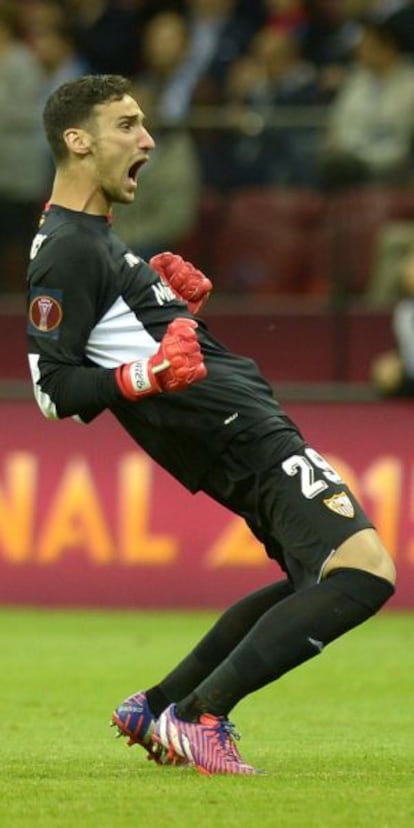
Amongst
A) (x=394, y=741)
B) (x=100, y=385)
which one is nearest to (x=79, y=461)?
(x=394, y=741)

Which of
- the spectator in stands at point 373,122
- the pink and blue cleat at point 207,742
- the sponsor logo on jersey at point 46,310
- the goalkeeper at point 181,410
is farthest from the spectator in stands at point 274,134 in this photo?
the pink and blue cleat at point 207,742

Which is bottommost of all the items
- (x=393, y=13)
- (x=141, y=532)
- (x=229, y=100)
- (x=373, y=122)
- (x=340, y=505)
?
(x=141, y=532)

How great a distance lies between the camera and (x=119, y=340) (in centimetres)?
631

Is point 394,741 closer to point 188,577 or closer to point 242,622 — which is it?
point 242,622

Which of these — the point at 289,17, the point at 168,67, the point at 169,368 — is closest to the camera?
the point at 169,368

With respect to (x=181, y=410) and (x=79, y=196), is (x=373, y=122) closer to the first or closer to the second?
(x=79, y=196)

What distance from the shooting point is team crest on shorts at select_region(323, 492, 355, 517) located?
6141 millimetres

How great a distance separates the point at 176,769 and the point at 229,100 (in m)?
7.87

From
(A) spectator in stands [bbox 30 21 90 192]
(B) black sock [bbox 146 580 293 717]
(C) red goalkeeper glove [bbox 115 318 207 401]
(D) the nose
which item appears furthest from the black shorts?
(A) spectator in stands [bbox 30 21 90 192]

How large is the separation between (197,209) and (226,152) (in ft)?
1.58

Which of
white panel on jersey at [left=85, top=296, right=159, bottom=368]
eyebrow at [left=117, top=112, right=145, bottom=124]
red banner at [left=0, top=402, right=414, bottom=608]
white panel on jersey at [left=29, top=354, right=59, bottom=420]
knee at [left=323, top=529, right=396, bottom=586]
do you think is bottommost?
red banner at [left=0, top=402, right=414, bottom=608]

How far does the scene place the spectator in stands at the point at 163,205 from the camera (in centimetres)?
1262

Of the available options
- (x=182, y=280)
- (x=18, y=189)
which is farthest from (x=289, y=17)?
(x=182, y=280)

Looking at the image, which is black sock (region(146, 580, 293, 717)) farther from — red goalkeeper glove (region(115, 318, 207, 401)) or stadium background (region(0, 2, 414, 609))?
stadium background (region(0, 2, 414, 609))
